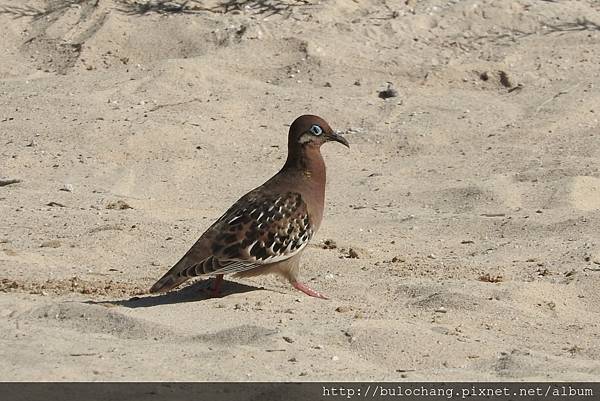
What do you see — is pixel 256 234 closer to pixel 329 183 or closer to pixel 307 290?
pixel 307 290

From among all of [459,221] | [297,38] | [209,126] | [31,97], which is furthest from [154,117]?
[459,221]

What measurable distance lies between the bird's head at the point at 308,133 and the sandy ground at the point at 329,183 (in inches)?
34.3

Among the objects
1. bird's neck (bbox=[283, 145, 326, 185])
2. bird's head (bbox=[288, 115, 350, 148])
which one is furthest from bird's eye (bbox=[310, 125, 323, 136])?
bird's neck (bbox=[283, 145, 326, 185])

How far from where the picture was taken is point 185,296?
314 inches

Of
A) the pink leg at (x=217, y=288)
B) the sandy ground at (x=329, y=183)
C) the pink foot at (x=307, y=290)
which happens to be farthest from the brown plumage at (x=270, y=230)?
the sandy ground at (x=329, y=183)

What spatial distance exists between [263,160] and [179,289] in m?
3.37

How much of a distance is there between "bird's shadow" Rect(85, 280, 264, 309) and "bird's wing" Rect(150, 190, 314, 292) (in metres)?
0.17

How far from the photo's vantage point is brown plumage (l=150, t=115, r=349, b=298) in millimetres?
7680

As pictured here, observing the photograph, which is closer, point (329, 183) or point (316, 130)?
point (316, 130)

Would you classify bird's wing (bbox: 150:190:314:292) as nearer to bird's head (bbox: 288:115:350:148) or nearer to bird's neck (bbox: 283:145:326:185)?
bird's neck (bbox: 283:145:326:185)

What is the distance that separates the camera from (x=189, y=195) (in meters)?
10.6

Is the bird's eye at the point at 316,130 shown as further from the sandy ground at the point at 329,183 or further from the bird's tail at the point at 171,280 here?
the bird's tail at the point at 171,280

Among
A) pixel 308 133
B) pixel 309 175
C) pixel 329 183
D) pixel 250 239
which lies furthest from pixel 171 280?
pixel 329 183

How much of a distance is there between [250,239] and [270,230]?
15 cm
